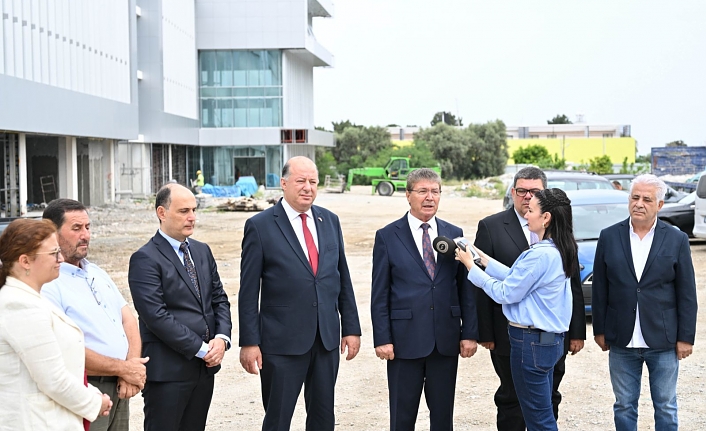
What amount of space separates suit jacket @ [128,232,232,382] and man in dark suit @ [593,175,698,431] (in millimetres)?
2671

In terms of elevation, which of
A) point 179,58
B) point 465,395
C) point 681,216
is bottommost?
point 465,395

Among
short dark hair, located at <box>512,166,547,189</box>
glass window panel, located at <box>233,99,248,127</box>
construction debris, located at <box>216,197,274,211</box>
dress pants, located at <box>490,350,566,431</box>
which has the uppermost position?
glass window panel, located at <box>233,99,248,127</box>

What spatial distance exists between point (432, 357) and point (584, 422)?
185cm

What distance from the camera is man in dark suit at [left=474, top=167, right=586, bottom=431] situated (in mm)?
5461

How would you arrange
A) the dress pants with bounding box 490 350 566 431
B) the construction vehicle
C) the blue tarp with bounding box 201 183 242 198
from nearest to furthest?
the dress pants with bounding box 490 350 566 431 < the blue tarp with bounding box 201 183 242 198 < the construction vehicle

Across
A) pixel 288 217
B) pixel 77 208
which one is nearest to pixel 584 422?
pixel 288 217

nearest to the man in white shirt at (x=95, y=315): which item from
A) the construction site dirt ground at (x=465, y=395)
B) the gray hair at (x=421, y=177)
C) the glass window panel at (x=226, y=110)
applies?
the construction site dirt ground at (x=465, y=395)

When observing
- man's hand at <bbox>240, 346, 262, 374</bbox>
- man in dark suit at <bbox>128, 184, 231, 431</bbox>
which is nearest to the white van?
man's hand at <bbox>240, 346, 262, 374</bbox>

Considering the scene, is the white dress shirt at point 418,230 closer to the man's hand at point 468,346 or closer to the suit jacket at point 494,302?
the suit jacket at point 494,302

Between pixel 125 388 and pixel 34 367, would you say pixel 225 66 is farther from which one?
pixel 34 367

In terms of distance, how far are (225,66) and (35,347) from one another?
58252 mm

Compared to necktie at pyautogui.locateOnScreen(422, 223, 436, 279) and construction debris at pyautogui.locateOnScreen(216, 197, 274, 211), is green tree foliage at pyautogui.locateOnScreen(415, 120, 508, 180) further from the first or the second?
necktie at pyautogui.locateOnScreen(422, 223, 436, 279)

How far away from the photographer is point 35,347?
333 centimetres

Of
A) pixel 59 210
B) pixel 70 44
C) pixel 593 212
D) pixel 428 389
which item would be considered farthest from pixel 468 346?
pixel 70 44
